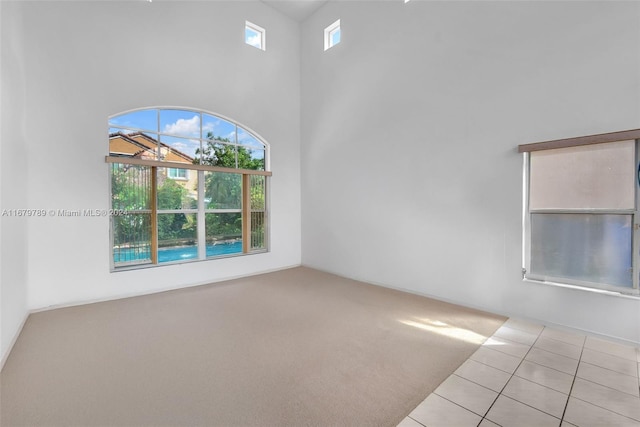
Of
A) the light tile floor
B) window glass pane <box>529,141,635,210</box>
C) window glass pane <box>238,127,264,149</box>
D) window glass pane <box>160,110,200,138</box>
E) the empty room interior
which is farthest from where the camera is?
window glass pane <box>238,127,264,149</box>

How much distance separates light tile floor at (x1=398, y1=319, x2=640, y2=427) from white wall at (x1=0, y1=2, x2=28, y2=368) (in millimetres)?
3535

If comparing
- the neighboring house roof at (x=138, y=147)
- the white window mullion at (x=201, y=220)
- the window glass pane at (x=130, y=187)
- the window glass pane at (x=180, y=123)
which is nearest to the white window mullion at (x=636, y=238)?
the white window mullion at (x=201, y=220)

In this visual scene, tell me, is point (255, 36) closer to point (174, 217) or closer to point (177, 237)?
point (174, 217)

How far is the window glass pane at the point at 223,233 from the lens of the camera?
17.3 feet

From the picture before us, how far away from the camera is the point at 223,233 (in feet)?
18.0

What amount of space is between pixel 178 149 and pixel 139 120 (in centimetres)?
67

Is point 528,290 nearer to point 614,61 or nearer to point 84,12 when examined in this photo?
point 614,61

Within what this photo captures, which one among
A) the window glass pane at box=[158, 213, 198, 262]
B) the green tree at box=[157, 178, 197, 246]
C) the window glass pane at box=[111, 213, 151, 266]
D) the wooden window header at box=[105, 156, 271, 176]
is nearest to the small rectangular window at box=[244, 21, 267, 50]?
the wooden window header at box=[105, 156, 271, 176]

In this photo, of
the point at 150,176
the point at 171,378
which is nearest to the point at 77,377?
the point at 171,378

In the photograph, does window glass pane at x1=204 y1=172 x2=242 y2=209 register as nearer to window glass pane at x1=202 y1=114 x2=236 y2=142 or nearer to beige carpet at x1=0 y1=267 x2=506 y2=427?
window glass pane at x1=202 y1=114 x2=236 y2=142

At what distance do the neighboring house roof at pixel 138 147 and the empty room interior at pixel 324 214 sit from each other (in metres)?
0.03

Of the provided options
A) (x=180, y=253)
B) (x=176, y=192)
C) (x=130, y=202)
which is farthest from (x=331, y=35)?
(x=180, y=253)

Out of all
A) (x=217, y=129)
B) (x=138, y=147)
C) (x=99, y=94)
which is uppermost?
(x=99, y=94)

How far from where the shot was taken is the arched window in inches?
171
